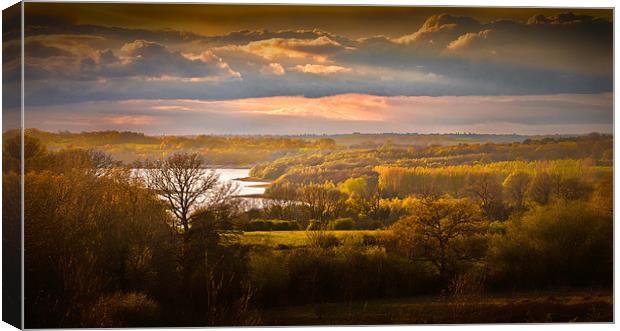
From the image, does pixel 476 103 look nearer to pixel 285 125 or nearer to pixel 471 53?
pixel 471 53

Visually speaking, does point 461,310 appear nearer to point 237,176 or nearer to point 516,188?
point 516,188

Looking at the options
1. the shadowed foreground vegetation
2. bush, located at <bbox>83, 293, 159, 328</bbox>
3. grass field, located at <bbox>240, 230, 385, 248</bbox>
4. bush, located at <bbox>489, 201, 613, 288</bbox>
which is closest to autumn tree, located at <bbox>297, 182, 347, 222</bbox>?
the shadowed foreground vegetation

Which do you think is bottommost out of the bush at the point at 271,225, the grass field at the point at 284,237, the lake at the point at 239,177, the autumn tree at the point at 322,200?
the grass field at the point at 284,237

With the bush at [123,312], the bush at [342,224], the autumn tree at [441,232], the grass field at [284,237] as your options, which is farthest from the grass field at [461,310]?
the bush at [123,312]

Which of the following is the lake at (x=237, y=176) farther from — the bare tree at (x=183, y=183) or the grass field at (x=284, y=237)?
the grass field at (x=284, y=237)

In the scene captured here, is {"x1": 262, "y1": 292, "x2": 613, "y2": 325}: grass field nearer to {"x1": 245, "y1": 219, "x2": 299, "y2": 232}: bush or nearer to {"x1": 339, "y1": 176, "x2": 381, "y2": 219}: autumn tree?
{"x1": 245, "y1": 219, "x2": 299, "y2": 232}: bush

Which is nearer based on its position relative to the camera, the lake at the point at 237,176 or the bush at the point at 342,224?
the lake at the point at 237,176

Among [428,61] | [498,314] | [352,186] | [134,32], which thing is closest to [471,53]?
→ [428,61]
